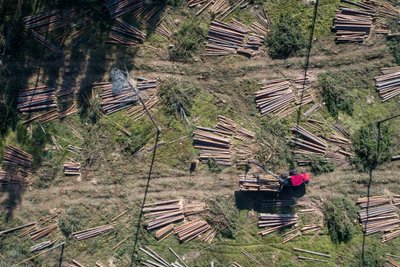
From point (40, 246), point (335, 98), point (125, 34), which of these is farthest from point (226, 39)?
point (40, 246)

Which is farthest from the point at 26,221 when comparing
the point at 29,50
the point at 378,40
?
the point at 378,40

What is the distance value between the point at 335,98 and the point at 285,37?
12.6 feet

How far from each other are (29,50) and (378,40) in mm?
17315

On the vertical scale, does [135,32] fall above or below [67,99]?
above

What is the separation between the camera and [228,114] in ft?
80.2

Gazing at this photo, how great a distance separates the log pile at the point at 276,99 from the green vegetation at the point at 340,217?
507 centimetres

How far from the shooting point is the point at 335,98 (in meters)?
24.1

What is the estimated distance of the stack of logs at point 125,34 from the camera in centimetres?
2470

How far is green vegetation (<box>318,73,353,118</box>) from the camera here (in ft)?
78.9

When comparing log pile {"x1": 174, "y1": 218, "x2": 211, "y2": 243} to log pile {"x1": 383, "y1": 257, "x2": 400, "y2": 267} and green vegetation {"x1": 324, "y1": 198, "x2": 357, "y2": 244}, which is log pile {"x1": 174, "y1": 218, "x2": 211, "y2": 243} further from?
log pile {"x1": 383, "y1": 257, "x2": 400, "y2": 267}

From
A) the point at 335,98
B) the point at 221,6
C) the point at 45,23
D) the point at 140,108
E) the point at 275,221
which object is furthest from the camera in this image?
the point at 45,23

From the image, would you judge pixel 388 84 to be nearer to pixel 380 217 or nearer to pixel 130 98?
pixel 380 217

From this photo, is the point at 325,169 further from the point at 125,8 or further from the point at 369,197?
the point at 125,8

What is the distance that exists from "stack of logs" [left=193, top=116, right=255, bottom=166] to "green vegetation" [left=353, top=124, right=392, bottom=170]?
5130mm
